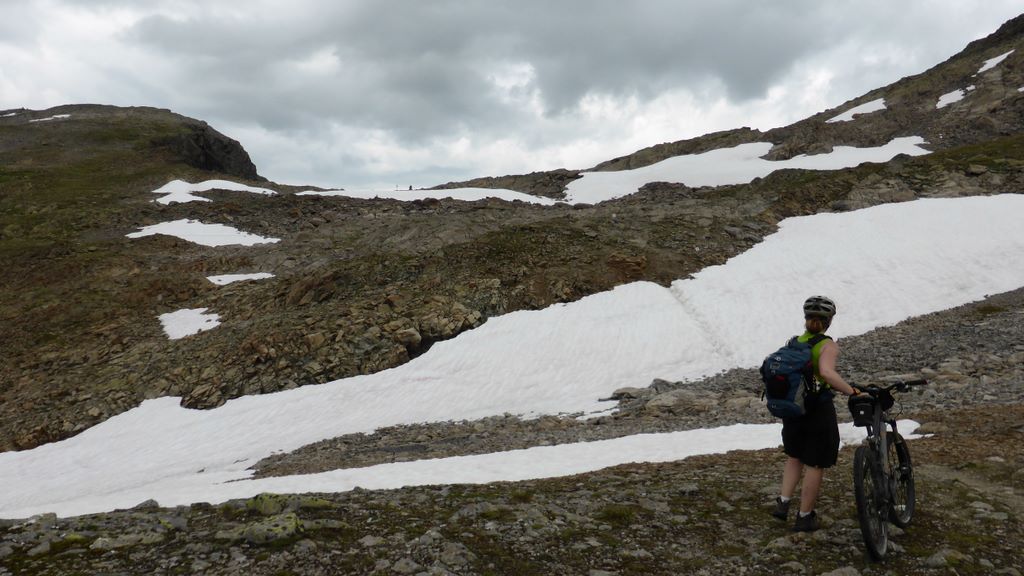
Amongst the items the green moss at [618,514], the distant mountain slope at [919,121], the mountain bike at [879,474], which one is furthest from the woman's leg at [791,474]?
the distant mountain slope at [919,121]

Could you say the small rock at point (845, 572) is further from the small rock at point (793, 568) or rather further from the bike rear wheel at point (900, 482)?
the bike rear wheel at point (900, 482)

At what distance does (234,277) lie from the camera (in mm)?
34625

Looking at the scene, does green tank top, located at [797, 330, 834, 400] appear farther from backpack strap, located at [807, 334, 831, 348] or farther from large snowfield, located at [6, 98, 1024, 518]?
large snowfield, located at [6, 98, 1024, 518]

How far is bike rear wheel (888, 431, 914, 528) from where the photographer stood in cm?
701

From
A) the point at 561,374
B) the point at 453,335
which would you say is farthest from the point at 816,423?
the point at 453,335

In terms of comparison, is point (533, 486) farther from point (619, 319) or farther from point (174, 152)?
point (174, 152)

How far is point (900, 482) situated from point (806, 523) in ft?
4.93

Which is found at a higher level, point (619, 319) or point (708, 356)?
point (619, 319)

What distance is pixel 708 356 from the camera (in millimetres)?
23422

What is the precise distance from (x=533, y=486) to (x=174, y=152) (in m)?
76.1

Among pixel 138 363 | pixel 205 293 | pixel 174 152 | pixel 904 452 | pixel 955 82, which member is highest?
pixel 174 152

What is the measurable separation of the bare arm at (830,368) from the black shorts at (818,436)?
41 cm

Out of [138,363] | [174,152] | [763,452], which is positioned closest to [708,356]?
[763,452]

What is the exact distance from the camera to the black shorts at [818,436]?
6750mm
